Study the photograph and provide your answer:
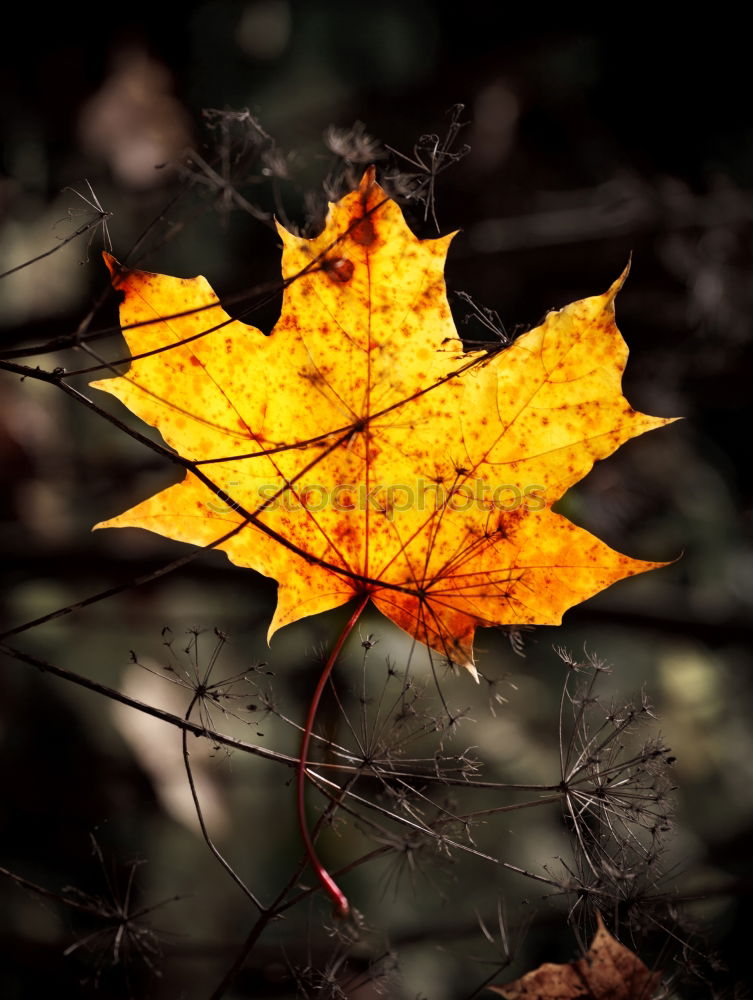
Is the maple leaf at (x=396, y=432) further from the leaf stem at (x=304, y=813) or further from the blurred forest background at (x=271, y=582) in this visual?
the blurred forest background at (x=271, y=582)

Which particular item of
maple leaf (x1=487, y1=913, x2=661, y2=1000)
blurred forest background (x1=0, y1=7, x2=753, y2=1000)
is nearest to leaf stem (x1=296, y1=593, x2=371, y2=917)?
maple leaf (x1=487, y1=913, x2=661, y2=1000)

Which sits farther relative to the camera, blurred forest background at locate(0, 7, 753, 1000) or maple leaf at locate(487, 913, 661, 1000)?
blurred forest background at locate(0, 7, 753, 1000)

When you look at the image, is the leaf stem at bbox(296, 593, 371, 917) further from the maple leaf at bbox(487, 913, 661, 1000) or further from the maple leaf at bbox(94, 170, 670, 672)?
the maple leaf at bbox(487, 913, 661, 1000)

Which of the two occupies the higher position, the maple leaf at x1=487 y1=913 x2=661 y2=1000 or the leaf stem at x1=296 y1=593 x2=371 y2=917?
the leaf stem at x1=296 y1=593 x2=371 y2=917

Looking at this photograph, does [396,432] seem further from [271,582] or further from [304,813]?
[271,582]

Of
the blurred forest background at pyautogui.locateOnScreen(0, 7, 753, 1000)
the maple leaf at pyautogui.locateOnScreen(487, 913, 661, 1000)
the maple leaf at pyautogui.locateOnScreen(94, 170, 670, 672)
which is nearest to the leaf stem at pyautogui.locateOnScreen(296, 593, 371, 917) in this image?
the maple leaf at pyautogui.locateOnScreen(94, 170, 670, 672)

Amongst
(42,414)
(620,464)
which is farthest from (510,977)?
(42,414)
